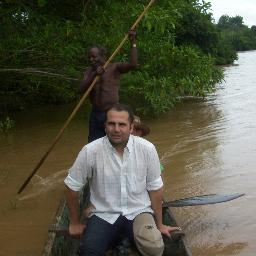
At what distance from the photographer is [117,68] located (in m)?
5.72

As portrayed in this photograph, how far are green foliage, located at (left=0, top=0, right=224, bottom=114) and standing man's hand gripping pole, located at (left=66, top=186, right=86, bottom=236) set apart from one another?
16.1 ft

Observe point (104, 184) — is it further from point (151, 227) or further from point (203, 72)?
point (203, 72)

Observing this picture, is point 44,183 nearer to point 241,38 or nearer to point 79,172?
point 79,172

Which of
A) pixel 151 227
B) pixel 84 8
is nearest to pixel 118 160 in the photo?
pixel 151 227

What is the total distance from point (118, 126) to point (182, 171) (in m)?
4.38

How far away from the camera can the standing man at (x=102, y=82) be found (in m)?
5.52

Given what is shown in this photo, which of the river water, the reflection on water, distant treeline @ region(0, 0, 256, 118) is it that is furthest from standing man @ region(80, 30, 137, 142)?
distant treeline @ region(0, 0, 256, 118)

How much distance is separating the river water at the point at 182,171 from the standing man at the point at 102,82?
1244 millimetres

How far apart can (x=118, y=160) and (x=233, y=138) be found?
6836mm

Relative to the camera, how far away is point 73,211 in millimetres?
3494

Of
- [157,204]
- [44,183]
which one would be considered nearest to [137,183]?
[157,204]

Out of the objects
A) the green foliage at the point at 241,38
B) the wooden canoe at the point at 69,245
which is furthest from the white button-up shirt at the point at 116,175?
the green foliage at the point at 241,38

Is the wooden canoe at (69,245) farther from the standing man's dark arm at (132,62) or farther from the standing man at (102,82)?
the standing man's dark arm at (132,62)

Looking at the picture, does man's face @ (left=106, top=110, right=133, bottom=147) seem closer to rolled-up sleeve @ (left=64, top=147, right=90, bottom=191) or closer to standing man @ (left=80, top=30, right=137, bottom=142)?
rolled-up sleeve @ (left=64, top=147, right=90, bottom=191)
